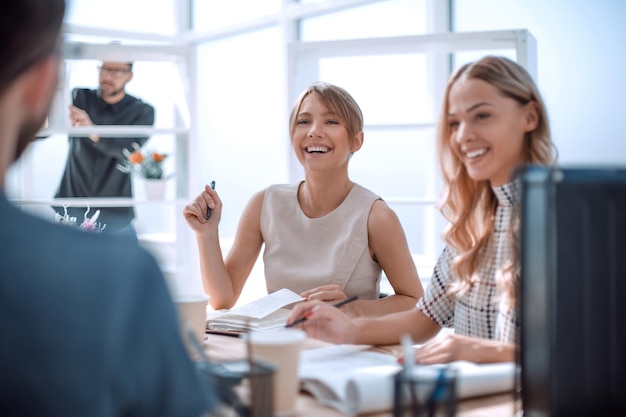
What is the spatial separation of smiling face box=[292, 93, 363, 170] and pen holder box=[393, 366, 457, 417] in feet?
4.68

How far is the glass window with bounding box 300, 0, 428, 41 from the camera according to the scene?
12.9 ft

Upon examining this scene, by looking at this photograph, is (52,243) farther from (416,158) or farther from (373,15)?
(373,15)

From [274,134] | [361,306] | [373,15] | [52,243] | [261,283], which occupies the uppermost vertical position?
[373,15]

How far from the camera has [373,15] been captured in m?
4.08

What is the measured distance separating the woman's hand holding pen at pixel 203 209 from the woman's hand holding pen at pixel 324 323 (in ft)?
2.43

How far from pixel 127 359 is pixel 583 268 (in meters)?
0.56

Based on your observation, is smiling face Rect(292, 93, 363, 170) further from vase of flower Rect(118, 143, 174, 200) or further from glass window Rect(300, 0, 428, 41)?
vase of flower Rect(118, 143, 174, 200)

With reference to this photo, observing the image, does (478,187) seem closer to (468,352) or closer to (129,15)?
(468,352)

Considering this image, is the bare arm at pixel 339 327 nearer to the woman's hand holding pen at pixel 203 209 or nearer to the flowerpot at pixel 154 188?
the woman's hand holding pen at pixel 203 209

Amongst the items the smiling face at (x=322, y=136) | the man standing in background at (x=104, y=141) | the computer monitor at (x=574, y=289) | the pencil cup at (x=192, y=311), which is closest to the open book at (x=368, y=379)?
the computer monitor at (x=574, y=289)

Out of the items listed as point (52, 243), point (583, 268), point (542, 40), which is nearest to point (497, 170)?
point (583, 268)

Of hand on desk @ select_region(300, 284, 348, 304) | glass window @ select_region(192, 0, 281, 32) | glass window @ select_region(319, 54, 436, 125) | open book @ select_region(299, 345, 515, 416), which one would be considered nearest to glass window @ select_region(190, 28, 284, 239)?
glass window @ select_region(192, 0, 281, 32)

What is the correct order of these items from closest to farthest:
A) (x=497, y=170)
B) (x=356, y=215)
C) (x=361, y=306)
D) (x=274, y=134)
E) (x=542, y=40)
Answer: (x=497, y=170)
(x=361, y=306)
(x=356, y=215)
(x=542, y=40)
(x=274, y=134)

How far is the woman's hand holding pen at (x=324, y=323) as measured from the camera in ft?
4.65
